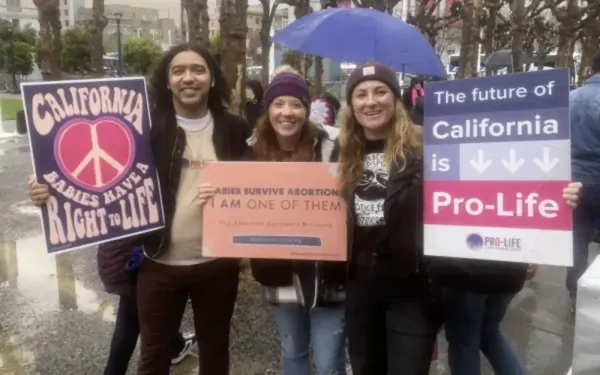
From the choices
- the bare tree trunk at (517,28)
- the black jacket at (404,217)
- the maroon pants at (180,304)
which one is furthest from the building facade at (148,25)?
the black jacket at (404,217)

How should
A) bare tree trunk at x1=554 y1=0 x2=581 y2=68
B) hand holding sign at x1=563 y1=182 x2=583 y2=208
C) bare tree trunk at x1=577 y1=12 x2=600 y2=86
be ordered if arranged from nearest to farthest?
hand holding sign at x1=563 y1=182 x2=583 y2=208 → bare tree trunk at x1=554 y1=0 x2=581 y2=68 → bare tree trunk at x1=577 y1=12 x2=600 y2=86

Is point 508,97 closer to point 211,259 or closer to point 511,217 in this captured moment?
point 511,217

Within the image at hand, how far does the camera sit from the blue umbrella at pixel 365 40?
505 centimetres

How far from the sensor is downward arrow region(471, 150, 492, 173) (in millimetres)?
2488

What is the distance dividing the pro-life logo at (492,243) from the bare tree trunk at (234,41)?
11.0ft

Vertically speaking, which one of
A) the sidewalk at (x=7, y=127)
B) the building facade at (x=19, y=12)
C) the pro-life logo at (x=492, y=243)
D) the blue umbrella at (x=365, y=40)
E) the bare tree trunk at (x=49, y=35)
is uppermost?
the building facade at (x=19, y=12)

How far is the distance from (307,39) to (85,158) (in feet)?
10.6

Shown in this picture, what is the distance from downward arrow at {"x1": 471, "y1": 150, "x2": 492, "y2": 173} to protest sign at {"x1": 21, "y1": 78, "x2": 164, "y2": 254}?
143cm

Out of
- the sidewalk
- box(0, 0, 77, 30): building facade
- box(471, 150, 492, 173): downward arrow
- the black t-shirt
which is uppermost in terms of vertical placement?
box(0, 0, 77, 30): building facade

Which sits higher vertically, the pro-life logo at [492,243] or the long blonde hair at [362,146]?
the long blonde hair at [362,146]

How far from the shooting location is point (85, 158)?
277 centimetres

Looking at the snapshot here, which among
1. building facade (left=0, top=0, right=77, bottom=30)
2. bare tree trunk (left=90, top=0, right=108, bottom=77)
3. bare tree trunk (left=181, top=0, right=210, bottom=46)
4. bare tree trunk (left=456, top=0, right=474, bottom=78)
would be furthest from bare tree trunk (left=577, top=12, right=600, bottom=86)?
building facade (left=0, top=0, right=77, bottom=30)

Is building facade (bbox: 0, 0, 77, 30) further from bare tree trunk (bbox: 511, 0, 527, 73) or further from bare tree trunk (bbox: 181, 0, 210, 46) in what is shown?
bare tree trunk (bbox: 511, 0, 527, 73)

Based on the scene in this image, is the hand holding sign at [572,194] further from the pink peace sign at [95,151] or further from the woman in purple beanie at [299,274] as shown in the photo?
the pink peace sign at [95,151]
